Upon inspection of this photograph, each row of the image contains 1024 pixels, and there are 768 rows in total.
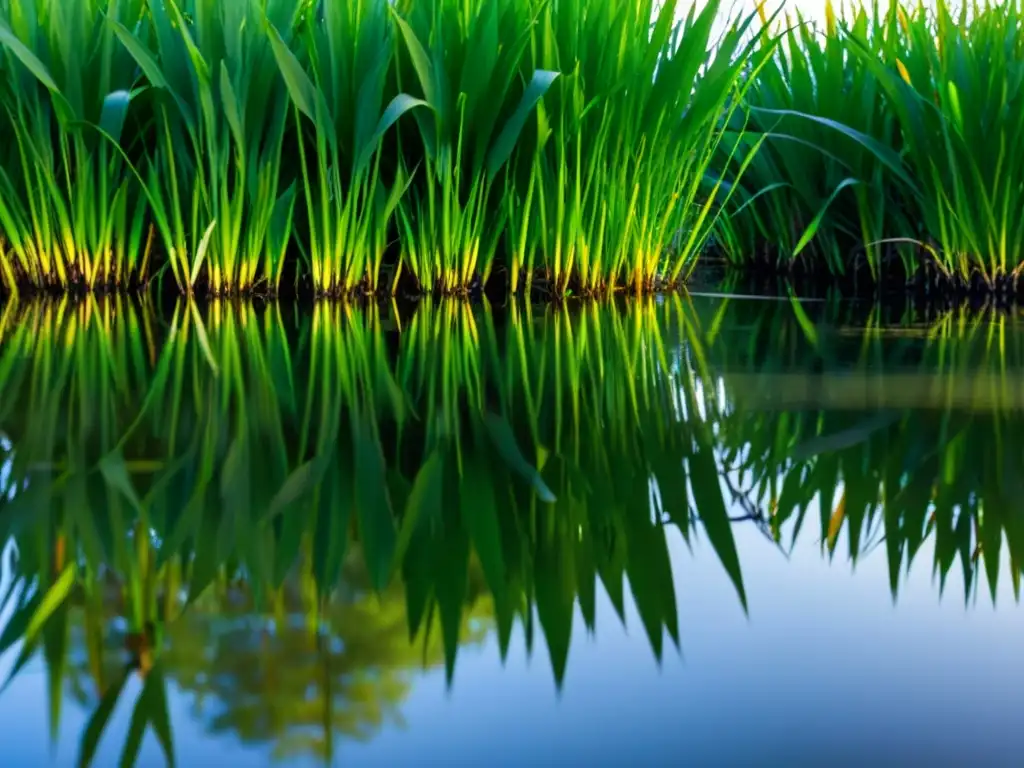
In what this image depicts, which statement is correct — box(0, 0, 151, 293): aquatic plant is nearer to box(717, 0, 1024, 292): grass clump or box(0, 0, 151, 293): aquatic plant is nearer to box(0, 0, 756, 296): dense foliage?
box(0, 0, 756, 296): dense foliage

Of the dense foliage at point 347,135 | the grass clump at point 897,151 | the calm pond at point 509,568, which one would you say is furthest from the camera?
the grass clump at point 897,151

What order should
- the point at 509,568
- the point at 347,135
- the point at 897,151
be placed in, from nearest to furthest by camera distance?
the point at 509,568 < the point at 347,135 < the point at 897,151

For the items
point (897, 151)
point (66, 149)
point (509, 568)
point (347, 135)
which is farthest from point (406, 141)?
point (509, 568)

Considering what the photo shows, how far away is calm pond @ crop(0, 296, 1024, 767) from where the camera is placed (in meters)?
0.66

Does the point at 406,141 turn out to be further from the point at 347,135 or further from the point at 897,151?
the point at 897,151

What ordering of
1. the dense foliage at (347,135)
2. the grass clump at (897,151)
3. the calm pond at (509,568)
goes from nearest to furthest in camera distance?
the calm pond at (509,568), the dense foliage at (347,135), the grass clump at (897,151)

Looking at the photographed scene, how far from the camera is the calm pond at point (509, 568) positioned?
66cm

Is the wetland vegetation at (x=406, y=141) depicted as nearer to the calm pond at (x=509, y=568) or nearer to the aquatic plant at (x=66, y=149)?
the aquatic plant at (x=66, y=149)

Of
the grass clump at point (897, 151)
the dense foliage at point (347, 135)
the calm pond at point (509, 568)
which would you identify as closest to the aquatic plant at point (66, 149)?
the dense foliage at point (347, 135)

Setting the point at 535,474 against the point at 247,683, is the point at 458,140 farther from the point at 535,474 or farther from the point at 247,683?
the point at 247,683

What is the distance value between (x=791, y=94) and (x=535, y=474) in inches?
→ 122

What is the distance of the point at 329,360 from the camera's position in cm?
199

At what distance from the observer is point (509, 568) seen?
91 centimetres

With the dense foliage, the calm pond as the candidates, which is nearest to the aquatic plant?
the dense foliage
